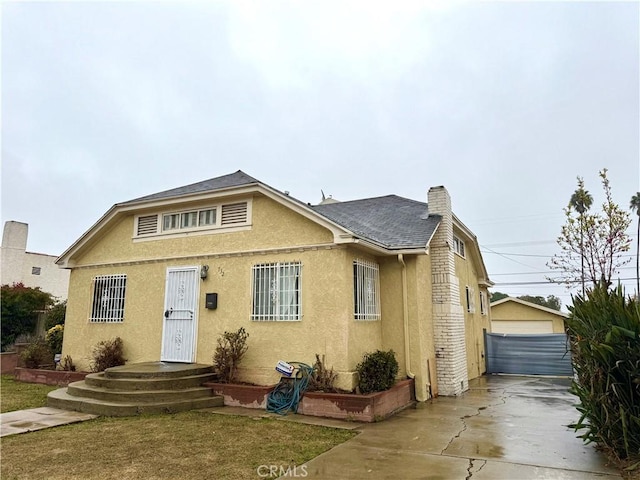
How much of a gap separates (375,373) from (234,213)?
4779 mm

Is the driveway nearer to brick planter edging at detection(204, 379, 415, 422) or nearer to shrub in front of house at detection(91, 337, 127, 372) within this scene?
brick planter edging at detection(204, 379, 415, 422)

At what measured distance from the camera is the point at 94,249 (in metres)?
11.3

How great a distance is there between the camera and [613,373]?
182 inches

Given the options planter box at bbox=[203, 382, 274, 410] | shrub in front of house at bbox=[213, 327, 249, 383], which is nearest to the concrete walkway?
planter box at bbox=[203, 382, 274, 410]

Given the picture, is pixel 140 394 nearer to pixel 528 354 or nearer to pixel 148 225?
pixel 148 225

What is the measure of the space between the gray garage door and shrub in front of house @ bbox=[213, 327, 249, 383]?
10216 mm

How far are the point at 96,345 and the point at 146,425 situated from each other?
5.05 metres

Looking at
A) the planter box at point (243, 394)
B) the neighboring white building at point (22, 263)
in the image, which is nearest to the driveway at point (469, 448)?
the planter box at point (243, 394)

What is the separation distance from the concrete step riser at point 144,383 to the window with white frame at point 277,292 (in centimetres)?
174

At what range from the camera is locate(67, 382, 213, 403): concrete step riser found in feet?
24.5

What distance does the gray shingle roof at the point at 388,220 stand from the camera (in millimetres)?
9297

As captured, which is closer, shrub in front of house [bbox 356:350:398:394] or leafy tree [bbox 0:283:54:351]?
shrub in front of house [bbox 356:350:398:394]

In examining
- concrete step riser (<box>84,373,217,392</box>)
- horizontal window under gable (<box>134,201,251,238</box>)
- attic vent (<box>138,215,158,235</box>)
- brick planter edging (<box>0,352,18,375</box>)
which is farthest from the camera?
brick planter edging (<box>0,352,18,375</box>)

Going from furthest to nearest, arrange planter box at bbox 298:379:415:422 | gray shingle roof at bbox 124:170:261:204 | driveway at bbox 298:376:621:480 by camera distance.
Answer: gray shingle roof at bbox 124:170:261:204 → planter box at bbox 298:379:415:422 → driveway at bbox 298:376:621:480
